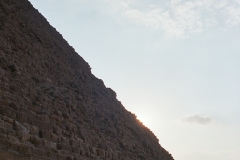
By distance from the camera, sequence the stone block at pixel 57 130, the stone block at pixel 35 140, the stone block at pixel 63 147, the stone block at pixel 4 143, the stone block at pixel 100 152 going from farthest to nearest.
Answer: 1. the stone block at pixel 100 152
2. the stone block at pixel 57 130
3. the stone block at pixel 63 147
4. the stone block at pixel 35 140
5. the stone block at pixel 4 143

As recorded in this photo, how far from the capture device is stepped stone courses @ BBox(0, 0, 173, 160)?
708 centimetres

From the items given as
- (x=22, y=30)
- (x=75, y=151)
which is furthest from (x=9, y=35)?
(x=75, y=151)

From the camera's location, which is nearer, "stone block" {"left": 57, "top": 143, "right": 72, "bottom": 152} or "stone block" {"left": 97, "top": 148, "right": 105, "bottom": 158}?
"stone block" {"left": 57, "top": 143, "right": 72, "bottom": 152}

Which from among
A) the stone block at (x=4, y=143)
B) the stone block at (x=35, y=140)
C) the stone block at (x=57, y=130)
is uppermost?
the stone block at (x=57, y=130)

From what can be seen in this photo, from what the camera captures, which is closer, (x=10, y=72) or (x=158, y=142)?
(x=10, y=72)

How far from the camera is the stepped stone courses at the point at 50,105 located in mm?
7082

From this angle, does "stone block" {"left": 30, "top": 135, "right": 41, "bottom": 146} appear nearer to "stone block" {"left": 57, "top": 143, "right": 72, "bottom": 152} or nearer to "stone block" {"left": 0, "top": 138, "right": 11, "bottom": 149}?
"stone block" {"left": 57, "top": 143, "right": 72, "bottom": 152}

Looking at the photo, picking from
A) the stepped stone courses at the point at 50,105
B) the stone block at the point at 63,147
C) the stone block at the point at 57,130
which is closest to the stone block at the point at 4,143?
the stepped stone courses at the point at 50,105

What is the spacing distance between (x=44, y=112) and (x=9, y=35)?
3.68 meters

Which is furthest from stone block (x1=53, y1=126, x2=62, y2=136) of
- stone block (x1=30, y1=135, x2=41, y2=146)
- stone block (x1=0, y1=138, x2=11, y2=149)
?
stone block (x1=0, y1=138, x2=11, y2=149)

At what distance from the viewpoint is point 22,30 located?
12.6 meters

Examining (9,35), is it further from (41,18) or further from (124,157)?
(41,18)

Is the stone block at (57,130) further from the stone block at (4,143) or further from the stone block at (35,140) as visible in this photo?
the stone block at (4,143)

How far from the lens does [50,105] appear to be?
909 centimetres
